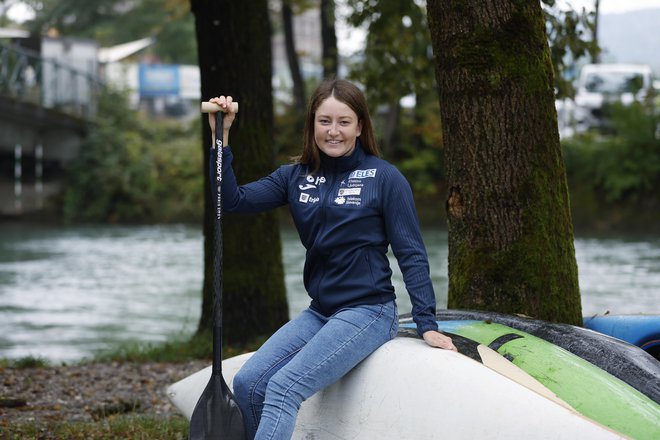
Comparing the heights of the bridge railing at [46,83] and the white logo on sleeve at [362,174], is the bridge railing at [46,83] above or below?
above

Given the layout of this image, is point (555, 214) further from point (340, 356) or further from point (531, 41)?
point (340, 356)

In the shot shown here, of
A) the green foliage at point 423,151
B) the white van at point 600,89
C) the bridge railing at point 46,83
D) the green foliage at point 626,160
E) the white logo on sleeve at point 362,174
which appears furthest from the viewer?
the white van at point 600,89

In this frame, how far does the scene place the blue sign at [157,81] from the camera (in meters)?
35.6

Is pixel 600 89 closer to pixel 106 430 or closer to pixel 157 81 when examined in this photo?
pixel 157 81

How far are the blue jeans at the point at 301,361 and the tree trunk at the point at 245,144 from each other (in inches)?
161

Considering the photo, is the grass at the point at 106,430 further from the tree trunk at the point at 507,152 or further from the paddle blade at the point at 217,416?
the tree trunk at the point at 507,152

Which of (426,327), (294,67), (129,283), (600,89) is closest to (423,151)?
(294,67)

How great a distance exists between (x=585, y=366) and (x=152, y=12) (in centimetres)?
4296

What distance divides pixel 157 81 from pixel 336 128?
3208 cm

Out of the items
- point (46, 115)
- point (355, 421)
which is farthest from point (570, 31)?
point (46, 115)

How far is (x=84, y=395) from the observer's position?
7312 millimetres

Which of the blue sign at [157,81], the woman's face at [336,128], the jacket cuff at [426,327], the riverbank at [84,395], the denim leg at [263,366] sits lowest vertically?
the riverbank at [84,395]

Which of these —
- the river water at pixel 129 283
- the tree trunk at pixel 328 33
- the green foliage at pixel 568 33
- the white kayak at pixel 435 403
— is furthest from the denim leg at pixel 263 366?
the tree trunk at pixel 328 33

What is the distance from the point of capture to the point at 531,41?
5496 mm
